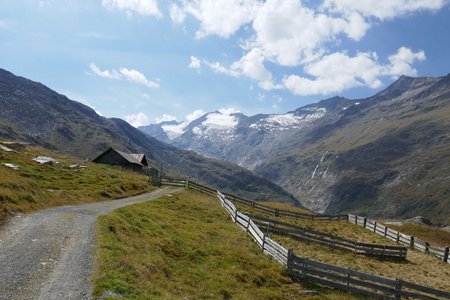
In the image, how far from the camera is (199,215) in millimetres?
42781

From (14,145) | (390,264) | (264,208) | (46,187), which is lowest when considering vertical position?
(390,264)

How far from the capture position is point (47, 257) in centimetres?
1877

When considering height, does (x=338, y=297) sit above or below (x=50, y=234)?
below

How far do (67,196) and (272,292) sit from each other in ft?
79.9

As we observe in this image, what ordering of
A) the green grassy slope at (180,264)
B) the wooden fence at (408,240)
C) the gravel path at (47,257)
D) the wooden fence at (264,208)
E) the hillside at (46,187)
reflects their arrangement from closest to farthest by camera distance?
the gravel path at (47,257), the green grassy slope at (180,264), the hillside at (46,187), the wooden fence at (408,240), the wooden fence at (264,208)

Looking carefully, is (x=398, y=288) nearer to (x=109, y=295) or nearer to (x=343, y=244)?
(x=343, y=244)

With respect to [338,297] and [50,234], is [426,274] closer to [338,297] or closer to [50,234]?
[338,297]

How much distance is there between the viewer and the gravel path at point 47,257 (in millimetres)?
14945

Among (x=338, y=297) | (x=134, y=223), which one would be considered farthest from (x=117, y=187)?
(x=338, y=297)

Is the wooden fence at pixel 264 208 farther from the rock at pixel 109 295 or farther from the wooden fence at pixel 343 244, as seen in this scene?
the rock at pixel 109 295

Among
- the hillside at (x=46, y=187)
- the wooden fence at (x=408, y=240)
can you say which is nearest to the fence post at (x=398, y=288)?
the wooden fence at (x=408, y=240)

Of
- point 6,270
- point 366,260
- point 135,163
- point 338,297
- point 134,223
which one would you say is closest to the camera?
point 6,270

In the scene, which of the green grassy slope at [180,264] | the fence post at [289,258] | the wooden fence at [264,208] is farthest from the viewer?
the wooden fence at [264,208]

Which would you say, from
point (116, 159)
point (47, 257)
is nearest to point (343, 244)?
point (47, 257)
